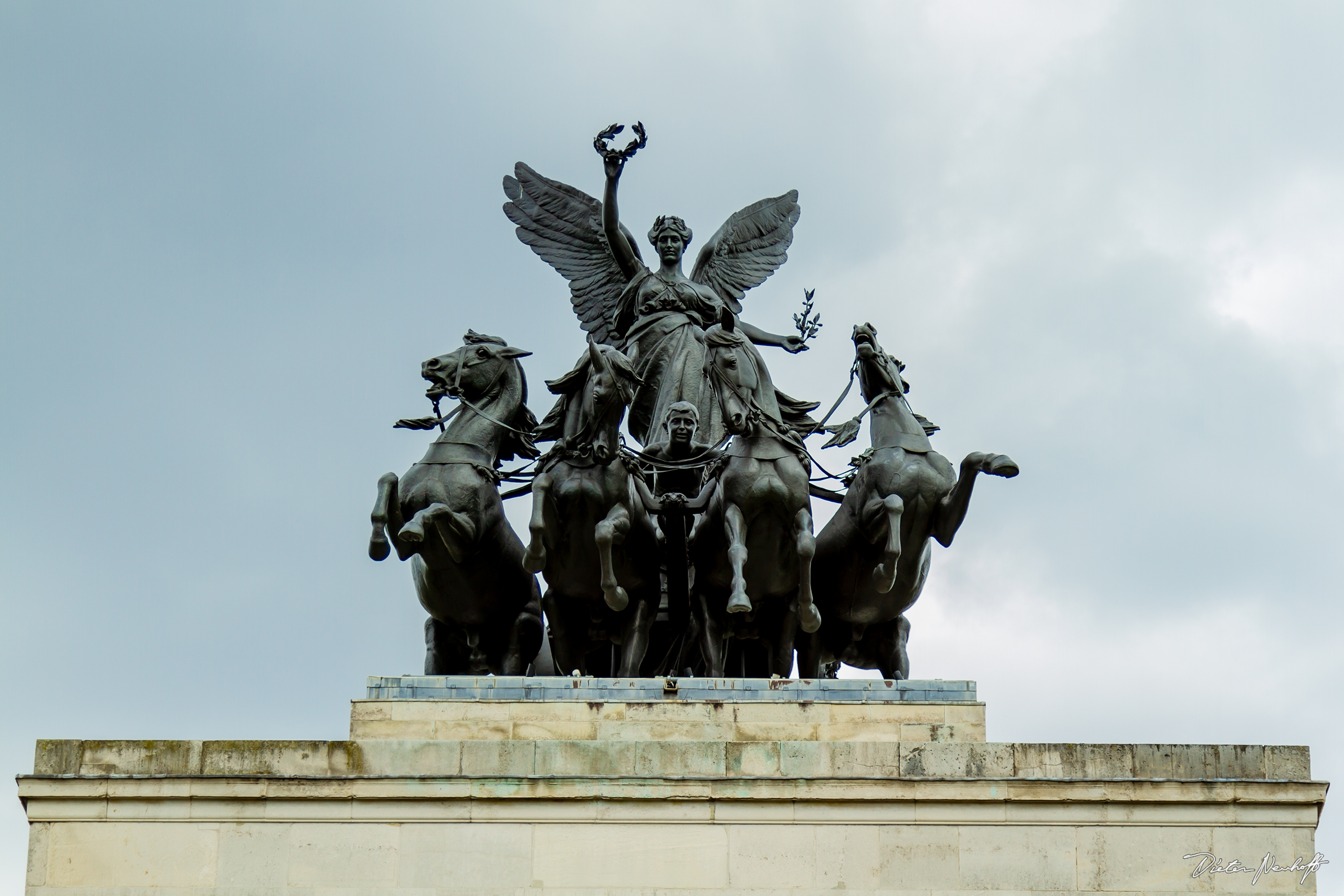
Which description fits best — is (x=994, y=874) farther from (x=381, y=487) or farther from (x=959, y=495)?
(x=381, y=487)

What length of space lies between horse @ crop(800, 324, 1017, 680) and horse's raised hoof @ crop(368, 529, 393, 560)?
381 cm

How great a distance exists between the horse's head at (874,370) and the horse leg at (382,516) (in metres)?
4.33

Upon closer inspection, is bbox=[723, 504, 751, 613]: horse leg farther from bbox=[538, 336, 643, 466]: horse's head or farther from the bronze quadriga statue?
bbox=[538, 336, 643, 466]: horse's head

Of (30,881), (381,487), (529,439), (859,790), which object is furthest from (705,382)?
(30,881)

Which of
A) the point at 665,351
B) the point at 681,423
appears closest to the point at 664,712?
the point at 681,423

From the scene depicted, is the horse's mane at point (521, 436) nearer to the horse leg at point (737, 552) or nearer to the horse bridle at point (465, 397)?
the horse bridle at point (465, 397)

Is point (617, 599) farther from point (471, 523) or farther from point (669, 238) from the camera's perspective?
point (669, 238)

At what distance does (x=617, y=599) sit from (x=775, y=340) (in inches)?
223

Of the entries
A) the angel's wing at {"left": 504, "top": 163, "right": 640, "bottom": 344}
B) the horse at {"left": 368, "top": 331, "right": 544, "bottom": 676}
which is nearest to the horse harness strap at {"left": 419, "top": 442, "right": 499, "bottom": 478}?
the horse at {"left": 368, "top": 331, "right": 544, "bottom": 676}

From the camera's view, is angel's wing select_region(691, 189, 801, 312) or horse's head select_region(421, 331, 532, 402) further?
angel's wing select_region(691, 189, 801, 312)

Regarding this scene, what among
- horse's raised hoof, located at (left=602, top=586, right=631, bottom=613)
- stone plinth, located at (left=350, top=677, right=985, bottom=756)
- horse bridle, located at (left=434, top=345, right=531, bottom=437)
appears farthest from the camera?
horse bridle, located at (left=434, top=345, right=531, bottom=437)

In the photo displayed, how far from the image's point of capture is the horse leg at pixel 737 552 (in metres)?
21.6

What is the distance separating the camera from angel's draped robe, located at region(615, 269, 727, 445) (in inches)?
994

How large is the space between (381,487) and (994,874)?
5.97m
